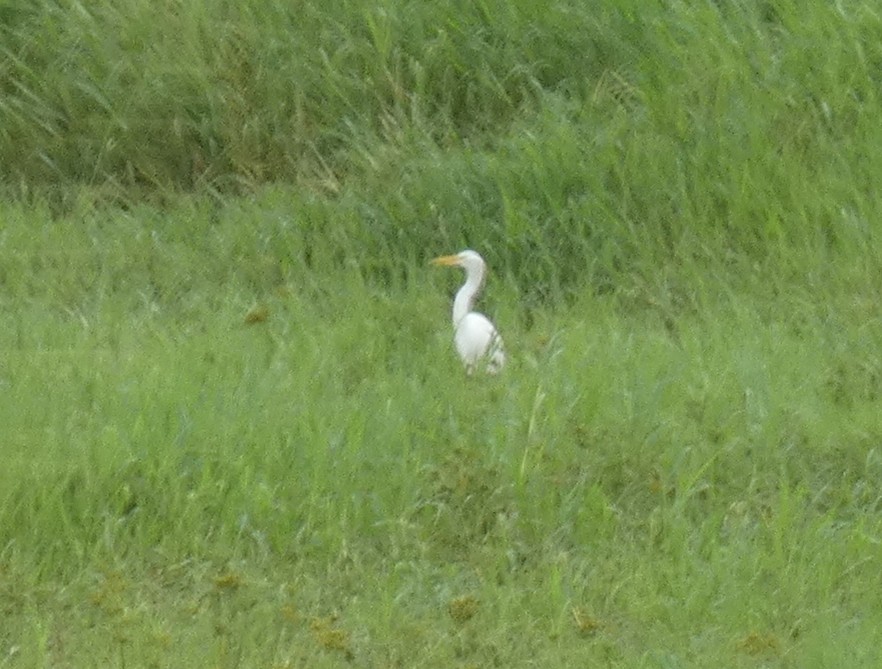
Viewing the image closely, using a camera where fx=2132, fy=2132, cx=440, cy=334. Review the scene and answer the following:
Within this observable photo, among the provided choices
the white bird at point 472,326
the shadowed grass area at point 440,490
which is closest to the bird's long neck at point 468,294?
the white bird at point 472,326

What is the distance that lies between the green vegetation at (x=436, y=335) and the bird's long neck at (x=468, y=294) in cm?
8

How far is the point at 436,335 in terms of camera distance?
686 centimetres

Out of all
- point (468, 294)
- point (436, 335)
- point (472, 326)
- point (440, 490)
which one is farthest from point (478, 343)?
point (440, 490)

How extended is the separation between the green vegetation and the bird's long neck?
79mm

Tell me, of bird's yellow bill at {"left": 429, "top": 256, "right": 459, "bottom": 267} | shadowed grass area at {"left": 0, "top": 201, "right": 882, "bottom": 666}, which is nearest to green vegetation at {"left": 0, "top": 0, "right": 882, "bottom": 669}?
shadowed grass area at {"left": 0, "top": 201, "right": 882, "bottom": 666}

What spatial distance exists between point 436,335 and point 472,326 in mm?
241

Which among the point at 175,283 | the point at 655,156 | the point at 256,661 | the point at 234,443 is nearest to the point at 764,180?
the point at 655,156

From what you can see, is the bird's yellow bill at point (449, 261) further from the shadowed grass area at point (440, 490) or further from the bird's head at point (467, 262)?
the shadowed grass area at point (440, 490)

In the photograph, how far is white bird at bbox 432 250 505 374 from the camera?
6.34m

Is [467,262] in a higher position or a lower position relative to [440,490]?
lower

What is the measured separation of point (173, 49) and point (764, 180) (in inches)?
103

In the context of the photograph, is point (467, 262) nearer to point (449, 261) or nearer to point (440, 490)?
point (449, 261)

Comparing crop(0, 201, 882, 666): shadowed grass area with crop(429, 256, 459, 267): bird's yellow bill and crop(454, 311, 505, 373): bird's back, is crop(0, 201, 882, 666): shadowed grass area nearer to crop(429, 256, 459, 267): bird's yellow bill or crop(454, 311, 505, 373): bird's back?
crop(454, 311, 505, 373): bird's back

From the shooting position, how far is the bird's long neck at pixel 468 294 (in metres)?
7.04
